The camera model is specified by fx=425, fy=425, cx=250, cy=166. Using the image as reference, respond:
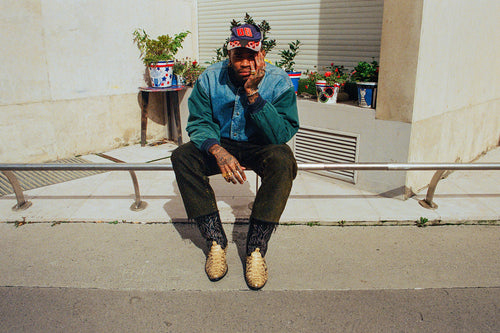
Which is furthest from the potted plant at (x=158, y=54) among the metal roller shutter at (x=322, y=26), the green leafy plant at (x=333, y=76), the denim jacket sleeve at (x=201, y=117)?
the denim jacket sleeve at (x=201, y=117)

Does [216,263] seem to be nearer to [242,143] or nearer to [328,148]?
[242,143]

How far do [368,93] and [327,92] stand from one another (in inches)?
20.0

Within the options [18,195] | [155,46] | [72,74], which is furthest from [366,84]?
[72,74]

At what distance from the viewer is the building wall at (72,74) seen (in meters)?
5.31

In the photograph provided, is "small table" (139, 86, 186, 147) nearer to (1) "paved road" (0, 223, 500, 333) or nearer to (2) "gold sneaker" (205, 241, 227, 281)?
(1) "paved road" (0, 223, 500, 333)

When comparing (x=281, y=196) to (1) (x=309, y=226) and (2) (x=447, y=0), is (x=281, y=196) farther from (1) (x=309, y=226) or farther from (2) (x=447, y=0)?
(2) (x=447, y=0)

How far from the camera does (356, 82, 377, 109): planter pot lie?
450 centimetres

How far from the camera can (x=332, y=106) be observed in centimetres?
479

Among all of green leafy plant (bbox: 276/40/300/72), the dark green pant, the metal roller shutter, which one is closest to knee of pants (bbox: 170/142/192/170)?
the dark green pant

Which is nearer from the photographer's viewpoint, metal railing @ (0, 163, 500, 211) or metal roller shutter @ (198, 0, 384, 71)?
metal railing @ (0, 163, 500, 211)

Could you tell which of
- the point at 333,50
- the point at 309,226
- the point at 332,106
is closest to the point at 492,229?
the point at 309,226

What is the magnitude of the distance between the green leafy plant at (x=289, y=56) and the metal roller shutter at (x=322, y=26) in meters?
0.11

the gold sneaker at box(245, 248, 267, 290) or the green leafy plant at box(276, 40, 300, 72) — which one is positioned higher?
the green leafy plant at box(276, 40, 300, 72)

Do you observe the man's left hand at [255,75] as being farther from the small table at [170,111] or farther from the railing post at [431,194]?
the small table at [170,111]
